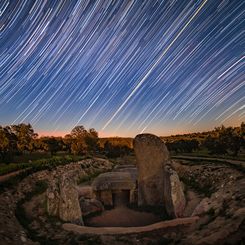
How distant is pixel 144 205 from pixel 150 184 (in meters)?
1.46

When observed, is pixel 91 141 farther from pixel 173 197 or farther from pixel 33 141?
pixel 173 197

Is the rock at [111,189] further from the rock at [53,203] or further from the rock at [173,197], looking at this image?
the rock at [53,203]

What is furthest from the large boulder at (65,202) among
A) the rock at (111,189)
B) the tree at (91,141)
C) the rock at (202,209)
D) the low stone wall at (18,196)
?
the tree at (91,141)

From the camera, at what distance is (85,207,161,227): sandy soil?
659 inches

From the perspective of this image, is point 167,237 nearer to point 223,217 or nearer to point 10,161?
point 223,217

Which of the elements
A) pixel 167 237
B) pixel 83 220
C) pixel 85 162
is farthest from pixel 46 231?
pixel 85 162

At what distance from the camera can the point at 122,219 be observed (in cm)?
1767

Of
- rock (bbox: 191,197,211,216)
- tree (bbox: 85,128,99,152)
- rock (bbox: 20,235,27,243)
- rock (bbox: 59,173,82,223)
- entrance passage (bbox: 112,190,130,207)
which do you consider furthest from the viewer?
tree (bbox: 85,128,99,152)

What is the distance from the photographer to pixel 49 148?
237ft

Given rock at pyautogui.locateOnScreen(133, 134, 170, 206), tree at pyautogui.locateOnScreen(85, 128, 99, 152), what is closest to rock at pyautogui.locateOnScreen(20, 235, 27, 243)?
rock at pyautogui.locateOnScreen(133, 134, 170, 206)

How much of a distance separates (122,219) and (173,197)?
339 centimetres

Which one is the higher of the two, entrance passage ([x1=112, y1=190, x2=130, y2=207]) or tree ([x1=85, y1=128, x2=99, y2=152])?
tree ([x1=85, y1=128, x2=99, y2=152])

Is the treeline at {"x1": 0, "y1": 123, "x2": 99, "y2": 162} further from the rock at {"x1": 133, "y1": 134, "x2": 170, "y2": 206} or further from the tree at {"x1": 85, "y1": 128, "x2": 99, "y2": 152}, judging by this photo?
the rock at {"x1": 133, "y1": 134, "x2": 170, "y2": 206}

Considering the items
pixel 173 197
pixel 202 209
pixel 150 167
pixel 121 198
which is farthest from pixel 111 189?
pixel 202 209
